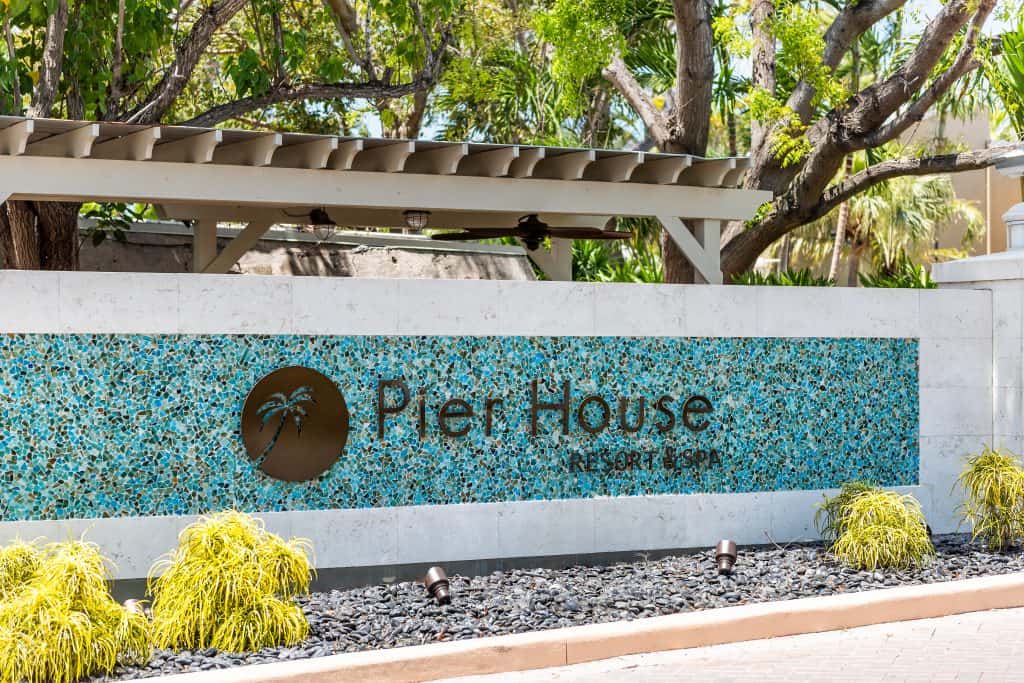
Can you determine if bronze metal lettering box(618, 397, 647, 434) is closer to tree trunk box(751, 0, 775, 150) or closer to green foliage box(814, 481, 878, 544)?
green foliage box(814, 481, 878, 544)

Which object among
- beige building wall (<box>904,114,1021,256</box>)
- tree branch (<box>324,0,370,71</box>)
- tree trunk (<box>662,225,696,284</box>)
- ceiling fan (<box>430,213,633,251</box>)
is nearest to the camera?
ceiling fan (<box>430,213,633,251</box>)

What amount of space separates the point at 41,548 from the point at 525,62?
1308 cm

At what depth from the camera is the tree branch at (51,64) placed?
11.0m

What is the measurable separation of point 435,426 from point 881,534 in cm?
355

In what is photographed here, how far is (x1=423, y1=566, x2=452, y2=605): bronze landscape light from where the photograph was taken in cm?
810

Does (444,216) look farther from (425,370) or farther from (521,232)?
(425,370)

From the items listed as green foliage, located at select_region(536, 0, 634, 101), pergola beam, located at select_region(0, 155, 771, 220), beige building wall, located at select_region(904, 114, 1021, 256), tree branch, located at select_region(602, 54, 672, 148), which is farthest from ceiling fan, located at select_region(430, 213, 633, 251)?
beige building wall, located at select_region(904, 114, 1021, 256)

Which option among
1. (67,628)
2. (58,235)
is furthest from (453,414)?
(58,235)

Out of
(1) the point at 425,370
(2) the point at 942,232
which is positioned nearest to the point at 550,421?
(1) the point at 425,370

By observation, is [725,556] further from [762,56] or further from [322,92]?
[762,56]

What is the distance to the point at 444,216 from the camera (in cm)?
1342

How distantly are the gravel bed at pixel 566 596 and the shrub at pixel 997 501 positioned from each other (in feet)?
0.54

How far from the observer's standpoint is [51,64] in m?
11.2

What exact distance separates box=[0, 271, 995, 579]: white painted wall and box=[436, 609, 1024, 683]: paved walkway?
89.5 inches
